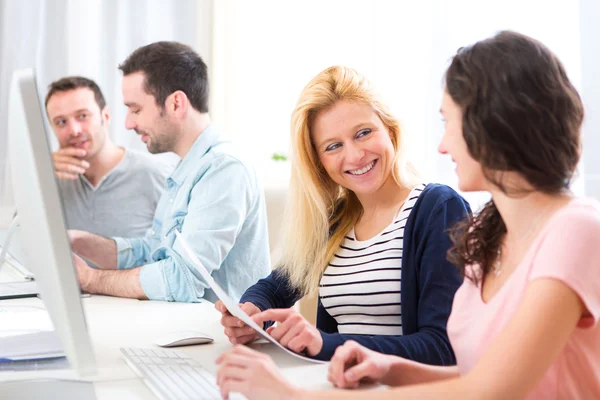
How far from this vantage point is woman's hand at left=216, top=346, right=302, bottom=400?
90cm

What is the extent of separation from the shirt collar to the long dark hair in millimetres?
1286

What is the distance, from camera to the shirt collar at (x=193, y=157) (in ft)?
7.14

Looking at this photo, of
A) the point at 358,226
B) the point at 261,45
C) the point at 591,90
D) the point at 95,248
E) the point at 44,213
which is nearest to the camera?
the point at 44,213

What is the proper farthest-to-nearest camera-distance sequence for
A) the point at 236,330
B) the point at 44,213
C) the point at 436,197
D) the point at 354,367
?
the point at 436,197
the point at 236,330
the point at 354,367
the point at 44,213

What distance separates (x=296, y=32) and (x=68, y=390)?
9.39ft

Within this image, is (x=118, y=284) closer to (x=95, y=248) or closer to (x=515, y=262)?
(x=95, y=248)

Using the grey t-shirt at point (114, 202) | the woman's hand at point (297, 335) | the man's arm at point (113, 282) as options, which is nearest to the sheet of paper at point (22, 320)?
the man's arm at point (113, 282)

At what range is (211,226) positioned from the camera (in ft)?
6.44

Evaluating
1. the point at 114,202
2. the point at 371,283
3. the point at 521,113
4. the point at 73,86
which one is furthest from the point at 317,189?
the point at 73,86

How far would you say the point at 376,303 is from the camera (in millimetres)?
1512

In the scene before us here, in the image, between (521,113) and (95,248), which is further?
(95,248)

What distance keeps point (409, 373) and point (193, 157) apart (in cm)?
124

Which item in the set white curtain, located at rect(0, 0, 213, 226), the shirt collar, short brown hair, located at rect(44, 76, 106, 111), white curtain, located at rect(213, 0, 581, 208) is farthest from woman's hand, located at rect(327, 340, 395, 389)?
white curtain, located at rect(0, 0, 213, 226)

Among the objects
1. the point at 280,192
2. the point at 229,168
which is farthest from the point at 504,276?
the point at 280,192
